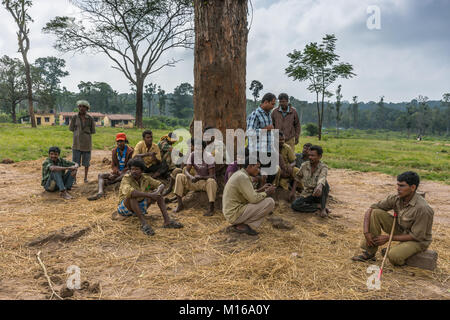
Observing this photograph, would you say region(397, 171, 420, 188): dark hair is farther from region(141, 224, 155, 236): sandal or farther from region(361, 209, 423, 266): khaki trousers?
region(141, 224, 155, 236): sandal

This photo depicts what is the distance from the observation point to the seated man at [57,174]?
5.93 meters

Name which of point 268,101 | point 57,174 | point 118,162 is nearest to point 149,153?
point 118,162

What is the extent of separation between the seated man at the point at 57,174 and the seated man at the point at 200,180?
2.36 metres

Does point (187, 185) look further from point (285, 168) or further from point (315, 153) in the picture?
point (315, 153)

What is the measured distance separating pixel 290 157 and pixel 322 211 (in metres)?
1.25

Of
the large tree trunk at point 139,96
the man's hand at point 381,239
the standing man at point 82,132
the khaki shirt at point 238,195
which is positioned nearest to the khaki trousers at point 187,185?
the khaki shirt at point 238,195

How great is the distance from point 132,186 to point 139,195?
0.31 metres

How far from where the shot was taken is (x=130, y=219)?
15.2ft

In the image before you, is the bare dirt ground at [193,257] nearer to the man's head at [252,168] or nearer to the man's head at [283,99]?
the man's head at [252,168]

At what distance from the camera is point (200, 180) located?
202 inches

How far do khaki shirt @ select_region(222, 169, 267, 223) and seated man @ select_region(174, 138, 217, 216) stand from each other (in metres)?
0.89
